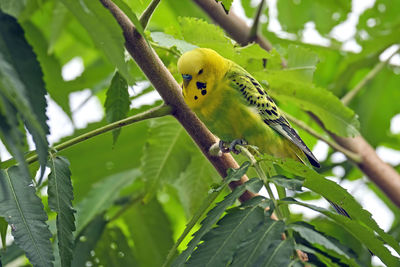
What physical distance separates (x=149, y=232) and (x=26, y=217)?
→ 1185 millimetres

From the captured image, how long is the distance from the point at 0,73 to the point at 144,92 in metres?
1.69

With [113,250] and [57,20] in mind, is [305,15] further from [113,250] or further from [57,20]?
[113,250]

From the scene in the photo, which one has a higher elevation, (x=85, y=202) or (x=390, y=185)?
(x=85, y=202)

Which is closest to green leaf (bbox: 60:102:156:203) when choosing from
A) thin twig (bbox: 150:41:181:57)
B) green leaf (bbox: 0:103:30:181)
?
thin twig (bbox: 150:41:181:57)

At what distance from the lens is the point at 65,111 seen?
2.16 meters

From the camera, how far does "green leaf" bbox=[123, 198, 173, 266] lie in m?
2.62

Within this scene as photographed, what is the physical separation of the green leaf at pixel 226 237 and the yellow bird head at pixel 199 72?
Result: 2.24 feet

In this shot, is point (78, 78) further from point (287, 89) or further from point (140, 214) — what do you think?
point (287, 89)

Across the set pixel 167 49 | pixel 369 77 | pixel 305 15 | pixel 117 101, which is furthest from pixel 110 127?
pixel 305 15

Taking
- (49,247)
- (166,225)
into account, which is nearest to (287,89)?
(166,225)

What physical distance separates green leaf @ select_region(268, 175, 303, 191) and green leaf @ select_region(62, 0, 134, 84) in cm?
53

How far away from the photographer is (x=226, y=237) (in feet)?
4.72

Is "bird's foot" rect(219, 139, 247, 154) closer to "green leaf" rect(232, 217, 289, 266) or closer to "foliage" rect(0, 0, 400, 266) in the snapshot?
"foliage" rect(0, 0, 400, 266)

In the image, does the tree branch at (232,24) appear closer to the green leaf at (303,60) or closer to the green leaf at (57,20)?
the green leaf at (303,60)
